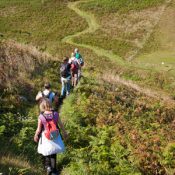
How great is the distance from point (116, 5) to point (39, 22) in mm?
13705

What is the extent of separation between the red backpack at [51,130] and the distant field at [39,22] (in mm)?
40103

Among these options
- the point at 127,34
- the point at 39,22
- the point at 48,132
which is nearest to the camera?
the point at 48,132

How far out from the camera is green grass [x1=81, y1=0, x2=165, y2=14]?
221ft

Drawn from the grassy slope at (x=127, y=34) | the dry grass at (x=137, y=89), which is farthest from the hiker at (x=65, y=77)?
the grassy slope at (x=127, y=34)

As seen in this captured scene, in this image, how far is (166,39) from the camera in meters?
56.6

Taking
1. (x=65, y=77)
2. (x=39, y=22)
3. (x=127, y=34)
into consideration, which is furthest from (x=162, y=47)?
(x=65, y=77)

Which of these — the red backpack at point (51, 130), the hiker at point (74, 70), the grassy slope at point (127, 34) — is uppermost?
the red backpack at point (51, 130)

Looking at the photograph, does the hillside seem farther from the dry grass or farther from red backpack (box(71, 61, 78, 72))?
red backpack (box(71, 61, 78, 72))

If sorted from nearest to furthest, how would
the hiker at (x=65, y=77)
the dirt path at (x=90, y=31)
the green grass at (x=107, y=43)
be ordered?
the hiker at (x=65, y=77) → the dirt path at (x=90, y=31) → the green grass at (x=107, y=43)

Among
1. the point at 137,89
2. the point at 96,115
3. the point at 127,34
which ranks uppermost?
the point at 96,115

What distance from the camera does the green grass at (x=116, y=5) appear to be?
67250mm

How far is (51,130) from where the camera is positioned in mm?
10133

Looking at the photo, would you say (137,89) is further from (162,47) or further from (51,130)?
(162,47)

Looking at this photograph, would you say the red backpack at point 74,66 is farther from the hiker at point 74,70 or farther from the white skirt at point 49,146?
the white skirt at point 49,146
